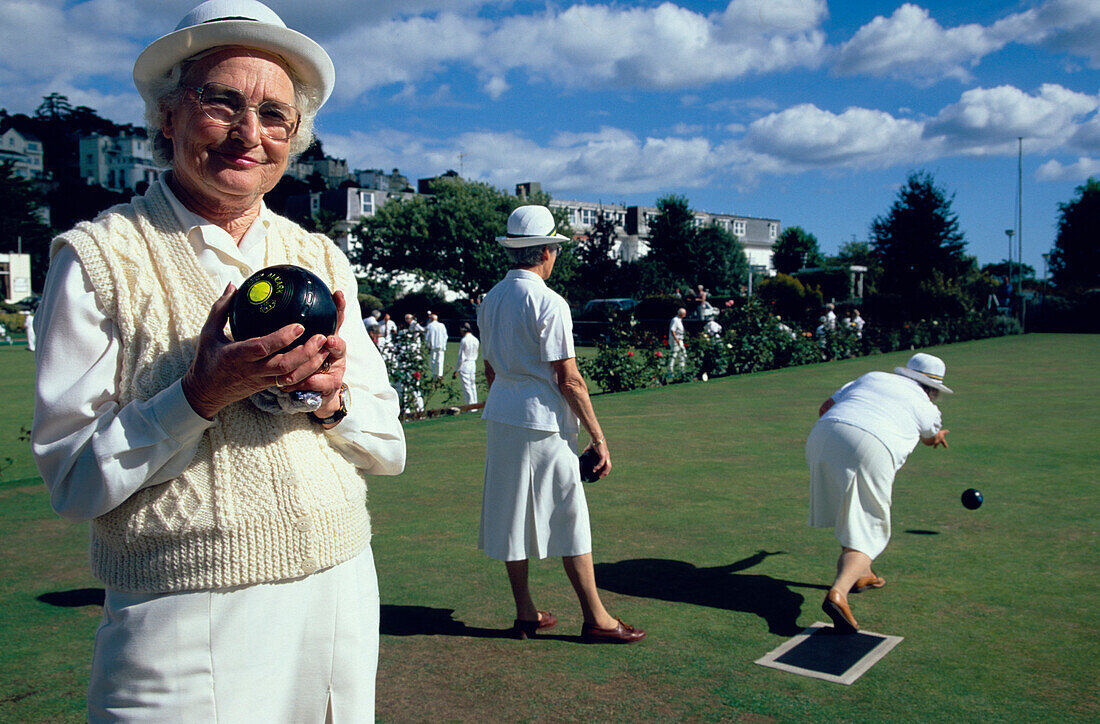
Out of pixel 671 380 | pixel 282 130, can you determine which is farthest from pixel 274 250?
pixel 671 380

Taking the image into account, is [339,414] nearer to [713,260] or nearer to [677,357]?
[677,357]

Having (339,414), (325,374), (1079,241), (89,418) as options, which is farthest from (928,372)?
(1079,241)

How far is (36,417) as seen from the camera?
1748mm

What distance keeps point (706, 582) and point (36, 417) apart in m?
4.71

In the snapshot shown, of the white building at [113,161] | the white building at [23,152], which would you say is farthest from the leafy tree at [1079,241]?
the white building at [23,152]

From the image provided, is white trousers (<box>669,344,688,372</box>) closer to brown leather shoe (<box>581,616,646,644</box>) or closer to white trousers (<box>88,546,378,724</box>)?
brown leather shoe (<box>581,616,646,644</box>)

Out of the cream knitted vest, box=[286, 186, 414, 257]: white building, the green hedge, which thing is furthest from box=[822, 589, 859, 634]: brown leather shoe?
box=[286, 186, 414, 257]: white building

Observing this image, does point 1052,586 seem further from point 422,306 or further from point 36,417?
point 422,306

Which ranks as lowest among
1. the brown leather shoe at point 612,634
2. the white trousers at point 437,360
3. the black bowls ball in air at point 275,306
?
the brown leather shoe at point 612,634

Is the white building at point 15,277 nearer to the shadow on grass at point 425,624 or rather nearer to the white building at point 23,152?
the white building at point 23,152

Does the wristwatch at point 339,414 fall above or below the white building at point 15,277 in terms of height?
below

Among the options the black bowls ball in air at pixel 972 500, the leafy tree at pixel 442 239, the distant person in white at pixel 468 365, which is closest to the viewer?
the black bowls ball in air at pixel 972 500

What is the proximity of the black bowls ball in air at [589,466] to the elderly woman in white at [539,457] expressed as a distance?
0.07ft

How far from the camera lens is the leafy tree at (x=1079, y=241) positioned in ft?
221
